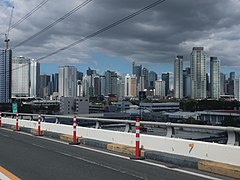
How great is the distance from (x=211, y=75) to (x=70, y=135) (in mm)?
114467

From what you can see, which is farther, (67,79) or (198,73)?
(198,73)

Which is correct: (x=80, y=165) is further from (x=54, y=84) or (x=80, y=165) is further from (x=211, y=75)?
(x=54, y=84)

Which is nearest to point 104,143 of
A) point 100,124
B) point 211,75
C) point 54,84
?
point 100,124

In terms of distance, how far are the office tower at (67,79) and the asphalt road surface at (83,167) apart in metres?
111

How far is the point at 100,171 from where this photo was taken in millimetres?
8766

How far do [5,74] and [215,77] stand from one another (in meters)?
90.2

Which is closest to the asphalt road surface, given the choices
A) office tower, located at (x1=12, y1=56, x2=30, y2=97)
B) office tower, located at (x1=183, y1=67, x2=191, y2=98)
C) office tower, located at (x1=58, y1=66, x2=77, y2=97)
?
office tower, located at (x1=12, y1=56, x2=30, y2=97)

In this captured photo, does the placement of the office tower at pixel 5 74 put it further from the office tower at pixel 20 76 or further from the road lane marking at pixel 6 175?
the road lane marking at pixel 6 175

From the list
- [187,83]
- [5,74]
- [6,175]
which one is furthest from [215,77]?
[6,175]

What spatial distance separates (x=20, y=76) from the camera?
8400cm

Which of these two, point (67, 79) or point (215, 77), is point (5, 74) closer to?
point (67, 79)

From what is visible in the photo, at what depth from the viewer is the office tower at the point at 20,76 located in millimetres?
65250

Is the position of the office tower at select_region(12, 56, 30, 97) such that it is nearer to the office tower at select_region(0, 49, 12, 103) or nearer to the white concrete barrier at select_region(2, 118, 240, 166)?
the office tower at select_region(0, 49, 12, 103)

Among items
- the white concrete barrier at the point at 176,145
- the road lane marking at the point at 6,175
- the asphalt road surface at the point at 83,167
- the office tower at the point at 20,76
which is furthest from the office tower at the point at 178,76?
the road lane marking at the point at 6,175
